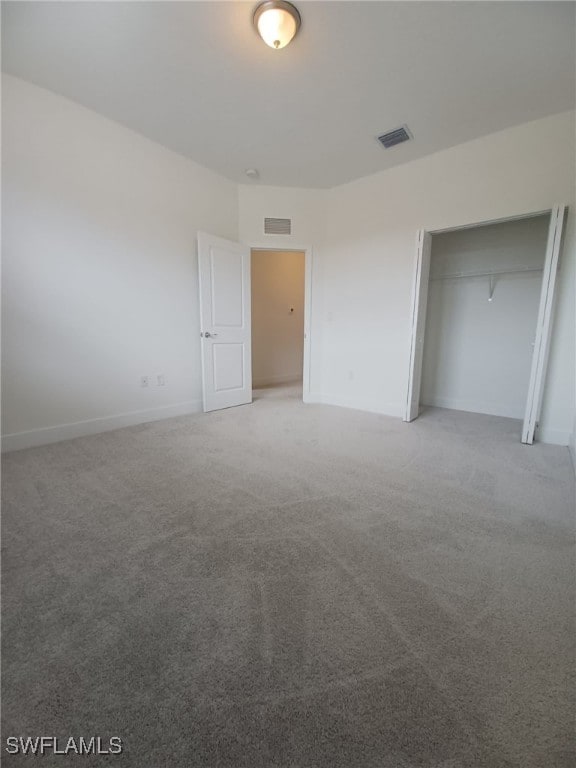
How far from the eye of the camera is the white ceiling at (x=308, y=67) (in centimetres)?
181

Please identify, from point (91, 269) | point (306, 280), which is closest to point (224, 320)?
point (306, 280)

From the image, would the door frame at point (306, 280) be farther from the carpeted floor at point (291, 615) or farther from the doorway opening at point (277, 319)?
the carpeted floor at point (291, 615)

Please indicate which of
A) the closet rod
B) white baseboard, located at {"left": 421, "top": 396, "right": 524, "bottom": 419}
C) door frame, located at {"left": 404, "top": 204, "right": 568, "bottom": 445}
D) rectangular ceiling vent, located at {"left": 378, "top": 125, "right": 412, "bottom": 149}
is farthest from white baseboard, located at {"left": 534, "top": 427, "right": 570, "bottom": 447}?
rectangular ceiling vent, located at {"left": 378, "top": 125, "right": 412, "bottom": 149}

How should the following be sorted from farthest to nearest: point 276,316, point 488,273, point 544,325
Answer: point 276,316, point 488,273, point 544,325

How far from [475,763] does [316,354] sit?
12.3 ft

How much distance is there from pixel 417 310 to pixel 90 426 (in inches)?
139

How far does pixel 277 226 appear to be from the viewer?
3.98 m

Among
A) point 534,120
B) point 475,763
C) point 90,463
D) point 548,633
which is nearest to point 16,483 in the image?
point 90,463

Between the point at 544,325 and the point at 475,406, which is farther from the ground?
the point at 544,325

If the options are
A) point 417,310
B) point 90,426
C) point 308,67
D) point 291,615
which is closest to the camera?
point 291,615

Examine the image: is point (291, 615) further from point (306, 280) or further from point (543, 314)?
point (306, 280)

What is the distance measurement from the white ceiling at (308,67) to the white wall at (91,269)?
0.33 m

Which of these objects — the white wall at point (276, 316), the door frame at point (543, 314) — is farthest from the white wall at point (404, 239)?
the white wall at point (276, 316)

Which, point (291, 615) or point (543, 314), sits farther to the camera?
point (543, 314)
